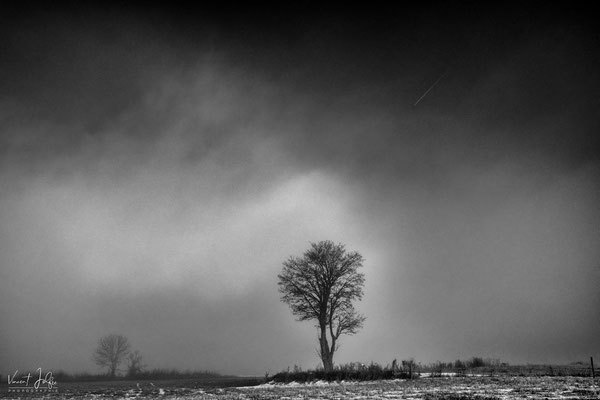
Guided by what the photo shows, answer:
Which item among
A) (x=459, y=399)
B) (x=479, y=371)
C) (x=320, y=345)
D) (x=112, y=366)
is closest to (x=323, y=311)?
(x=320, y=345)

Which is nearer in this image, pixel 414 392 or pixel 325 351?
pixel 414 392

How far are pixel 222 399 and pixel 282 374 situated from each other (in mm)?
19834

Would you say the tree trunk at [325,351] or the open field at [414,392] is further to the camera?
the tree trunk at [325,351]

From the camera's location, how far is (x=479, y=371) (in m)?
35.5

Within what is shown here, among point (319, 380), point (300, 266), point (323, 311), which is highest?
point (300, 266)

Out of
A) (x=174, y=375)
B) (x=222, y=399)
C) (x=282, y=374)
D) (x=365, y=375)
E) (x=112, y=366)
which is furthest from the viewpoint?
(x=112, y=366)

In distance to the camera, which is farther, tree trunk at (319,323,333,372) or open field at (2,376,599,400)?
tree trunk at (319,323,333,372)

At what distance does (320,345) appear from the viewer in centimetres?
4025

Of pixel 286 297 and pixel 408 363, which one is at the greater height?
pixel 286 297

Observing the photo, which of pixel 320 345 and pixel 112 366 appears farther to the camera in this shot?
pixel 112 366

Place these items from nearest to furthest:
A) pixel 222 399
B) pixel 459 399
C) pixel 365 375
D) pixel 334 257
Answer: pixel 459 399 < pixel 222 399 < pixel 365 375 < pixel 334 257

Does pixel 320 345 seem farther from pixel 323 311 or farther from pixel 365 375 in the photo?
pixel 365 375

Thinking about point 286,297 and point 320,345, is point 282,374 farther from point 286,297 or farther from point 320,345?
point 286,297

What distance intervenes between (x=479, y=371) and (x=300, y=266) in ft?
62.9
